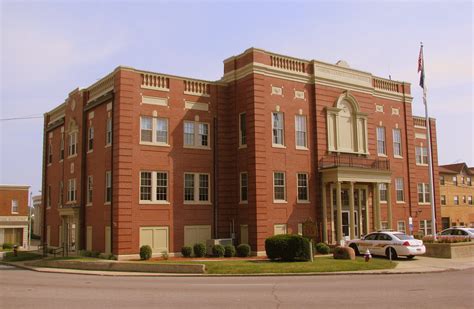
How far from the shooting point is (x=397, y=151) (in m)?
42.7

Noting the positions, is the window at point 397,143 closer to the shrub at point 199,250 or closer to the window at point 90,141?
the shrub at point 199,250

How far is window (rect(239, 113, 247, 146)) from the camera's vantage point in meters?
34.6

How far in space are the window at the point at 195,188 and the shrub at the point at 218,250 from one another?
367cm

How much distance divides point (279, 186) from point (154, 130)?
9.09 metres

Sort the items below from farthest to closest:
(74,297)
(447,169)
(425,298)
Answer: (447,169), (74,297), (425,298)

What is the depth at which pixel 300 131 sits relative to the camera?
35.9 m

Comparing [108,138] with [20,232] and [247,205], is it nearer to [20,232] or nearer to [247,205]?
[247,205]

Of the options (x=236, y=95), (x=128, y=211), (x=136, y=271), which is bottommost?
(x=136, y=271)

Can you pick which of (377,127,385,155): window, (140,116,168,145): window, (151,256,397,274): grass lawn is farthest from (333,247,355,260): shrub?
(377,127,385,155): window

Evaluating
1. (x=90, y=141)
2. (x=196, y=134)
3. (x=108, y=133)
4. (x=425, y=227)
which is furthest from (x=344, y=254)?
(x=90, y=141)

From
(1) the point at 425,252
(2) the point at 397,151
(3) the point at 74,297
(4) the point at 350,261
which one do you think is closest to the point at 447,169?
(2) the point at 397,151

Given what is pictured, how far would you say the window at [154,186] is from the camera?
105ft

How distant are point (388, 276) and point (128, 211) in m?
16.1

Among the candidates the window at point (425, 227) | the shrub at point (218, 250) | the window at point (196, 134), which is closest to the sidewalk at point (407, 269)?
the shrub at point (218, 250)
